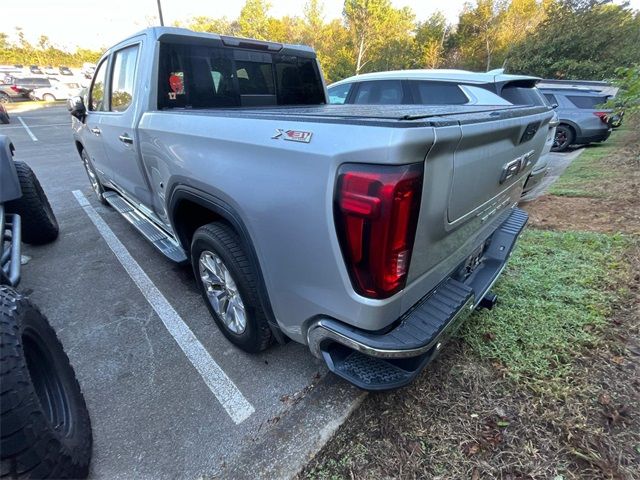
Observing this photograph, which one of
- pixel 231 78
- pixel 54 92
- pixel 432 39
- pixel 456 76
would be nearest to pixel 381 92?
pixel 456 76

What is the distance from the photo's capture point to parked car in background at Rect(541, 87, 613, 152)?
9148mm

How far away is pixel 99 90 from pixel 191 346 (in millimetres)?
3169

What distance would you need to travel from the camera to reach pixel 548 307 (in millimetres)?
2682

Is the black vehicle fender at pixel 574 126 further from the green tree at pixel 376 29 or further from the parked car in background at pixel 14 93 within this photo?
the parked car in background at pixel 14 93

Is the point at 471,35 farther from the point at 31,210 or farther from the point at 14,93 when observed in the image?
the point at 31,210

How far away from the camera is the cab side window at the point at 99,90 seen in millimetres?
3550

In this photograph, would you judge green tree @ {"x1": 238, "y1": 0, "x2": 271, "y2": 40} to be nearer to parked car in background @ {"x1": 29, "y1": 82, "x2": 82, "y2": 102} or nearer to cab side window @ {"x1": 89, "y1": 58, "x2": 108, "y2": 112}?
parked car in background @ {"x1": 29, "y1": 82, "x2": 82, "y2": 102}

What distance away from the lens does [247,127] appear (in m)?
1.64

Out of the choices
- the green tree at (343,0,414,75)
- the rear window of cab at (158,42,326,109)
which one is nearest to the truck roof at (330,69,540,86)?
the rear window of cab at (158,42,326,109)

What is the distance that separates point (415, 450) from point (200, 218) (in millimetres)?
2096

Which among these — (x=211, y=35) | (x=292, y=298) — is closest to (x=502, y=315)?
(x=292, y=298)

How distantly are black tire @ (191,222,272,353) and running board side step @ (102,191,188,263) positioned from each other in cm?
62

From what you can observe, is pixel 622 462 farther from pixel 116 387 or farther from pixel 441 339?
pixel 116 387

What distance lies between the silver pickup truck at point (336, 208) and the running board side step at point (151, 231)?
9 cm
